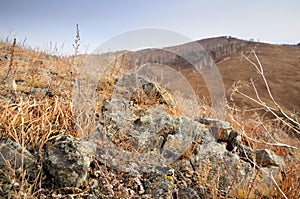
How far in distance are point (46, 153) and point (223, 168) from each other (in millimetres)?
1903

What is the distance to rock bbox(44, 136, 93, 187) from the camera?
1987mm

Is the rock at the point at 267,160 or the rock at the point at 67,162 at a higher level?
Result: the rock at the point at 67,162

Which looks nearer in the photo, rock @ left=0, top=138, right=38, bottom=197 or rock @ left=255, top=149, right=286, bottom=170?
rock @ left=0, top=138, right=38, bottom=197

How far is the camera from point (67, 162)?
6.61 ft

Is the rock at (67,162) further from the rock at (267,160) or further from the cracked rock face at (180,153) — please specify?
the rock at (267,160)

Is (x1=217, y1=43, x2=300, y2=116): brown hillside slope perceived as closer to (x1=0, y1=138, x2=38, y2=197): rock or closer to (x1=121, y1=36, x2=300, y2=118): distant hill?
(x1=121, y1=36, x2=300, y2=118): distant hill

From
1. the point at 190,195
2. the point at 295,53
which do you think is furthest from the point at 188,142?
the point at 295,53

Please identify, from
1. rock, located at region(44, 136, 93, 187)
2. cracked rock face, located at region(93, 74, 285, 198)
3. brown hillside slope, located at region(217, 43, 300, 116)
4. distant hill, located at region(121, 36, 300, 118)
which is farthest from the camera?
brown hillside slope, located at region(217, 43, 300, 116)

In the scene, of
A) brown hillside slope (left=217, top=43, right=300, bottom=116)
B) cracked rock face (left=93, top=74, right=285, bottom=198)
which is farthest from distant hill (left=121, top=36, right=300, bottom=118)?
cracked rock face (left=93, top=74, right=285, bottom=198)

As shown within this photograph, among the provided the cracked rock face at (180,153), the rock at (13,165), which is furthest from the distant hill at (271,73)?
the rock at (13,165)

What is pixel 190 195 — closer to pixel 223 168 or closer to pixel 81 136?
pixel 223 168

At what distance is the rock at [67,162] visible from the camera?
199 cm

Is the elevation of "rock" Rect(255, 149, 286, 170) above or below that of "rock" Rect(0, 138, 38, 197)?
below

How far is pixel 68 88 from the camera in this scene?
149 inches
